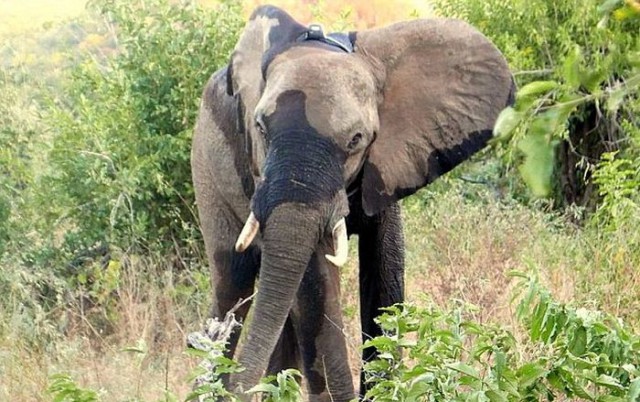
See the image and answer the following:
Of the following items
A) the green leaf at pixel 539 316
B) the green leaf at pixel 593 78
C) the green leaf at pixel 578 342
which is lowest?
the green leaf at pixel 578 342

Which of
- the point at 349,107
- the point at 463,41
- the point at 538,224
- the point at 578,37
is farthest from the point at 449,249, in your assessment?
the point at 578,37

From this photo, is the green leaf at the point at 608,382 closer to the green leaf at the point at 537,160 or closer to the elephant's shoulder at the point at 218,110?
the green leaf at the point at 537,160

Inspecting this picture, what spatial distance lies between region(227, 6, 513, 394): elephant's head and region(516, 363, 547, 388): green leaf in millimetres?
2111

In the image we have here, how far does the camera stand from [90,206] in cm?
835

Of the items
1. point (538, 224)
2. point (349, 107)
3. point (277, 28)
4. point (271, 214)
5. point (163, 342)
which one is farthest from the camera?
point (538, 224)

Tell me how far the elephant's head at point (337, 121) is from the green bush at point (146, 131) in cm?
235

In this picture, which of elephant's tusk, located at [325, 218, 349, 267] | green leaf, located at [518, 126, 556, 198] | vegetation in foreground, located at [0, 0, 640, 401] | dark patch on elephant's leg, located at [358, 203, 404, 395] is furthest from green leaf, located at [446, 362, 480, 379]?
dark patch on elephant's leg, located at [358, 203, 404, 395]

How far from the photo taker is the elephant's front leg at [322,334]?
5.38 metres

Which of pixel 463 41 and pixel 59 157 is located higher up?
pixel 463 41

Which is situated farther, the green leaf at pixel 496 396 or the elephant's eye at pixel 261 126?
the elephant's eye at pixel 261 126

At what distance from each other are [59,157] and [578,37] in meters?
4.17

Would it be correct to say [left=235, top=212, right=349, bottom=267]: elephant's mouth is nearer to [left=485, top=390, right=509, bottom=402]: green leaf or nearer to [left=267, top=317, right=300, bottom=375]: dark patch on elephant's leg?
[left=267, top=317, right=300, bottom=375]: dark patch on elephant's leg

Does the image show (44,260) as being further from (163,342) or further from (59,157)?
(163,342)

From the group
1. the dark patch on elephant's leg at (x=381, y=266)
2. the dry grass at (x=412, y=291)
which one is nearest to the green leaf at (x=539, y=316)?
the dry grass at (x=412, y=291)
